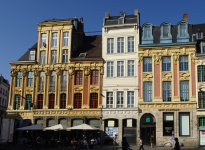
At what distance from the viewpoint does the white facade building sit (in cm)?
3575

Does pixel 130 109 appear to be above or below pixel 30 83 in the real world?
below

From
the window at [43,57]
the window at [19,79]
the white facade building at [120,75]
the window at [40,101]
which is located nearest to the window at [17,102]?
the window at [19,79]

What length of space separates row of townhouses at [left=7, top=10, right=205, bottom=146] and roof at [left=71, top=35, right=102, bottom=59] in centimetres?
15

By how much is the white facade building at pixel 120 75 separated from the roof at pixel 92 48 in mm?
1597

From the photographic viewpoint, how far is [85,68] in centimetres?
3800

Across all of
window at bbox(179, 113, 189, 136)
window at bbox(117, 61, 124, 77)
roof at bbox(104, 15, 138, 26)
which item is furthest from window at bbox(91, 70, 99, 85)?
window at bbox(179, 113, 189, 136)

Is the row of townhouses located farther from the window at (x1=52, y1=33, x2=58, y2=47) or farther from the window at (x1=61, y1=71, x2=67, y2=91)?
the window at (x1=61, y1=71, x2=67, y2=91)

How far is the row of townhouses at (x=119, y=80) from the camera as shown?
34531 mm

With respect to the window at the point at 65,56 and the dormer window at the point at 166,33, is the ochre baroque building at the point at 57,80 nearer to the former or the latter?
the window at the point at 65,56

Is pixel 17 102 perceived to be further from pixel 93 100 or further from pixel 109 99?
pixel 109 99

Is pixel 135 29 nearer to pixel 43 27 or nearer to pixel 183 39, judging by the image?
pixel 183 39

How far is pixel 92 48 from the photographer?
4091 centimetres

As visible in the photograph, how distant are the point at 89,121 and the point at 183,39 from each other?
52.5ft

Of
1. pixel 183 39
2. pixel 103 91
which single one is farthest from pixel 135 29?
pixel 103 91
